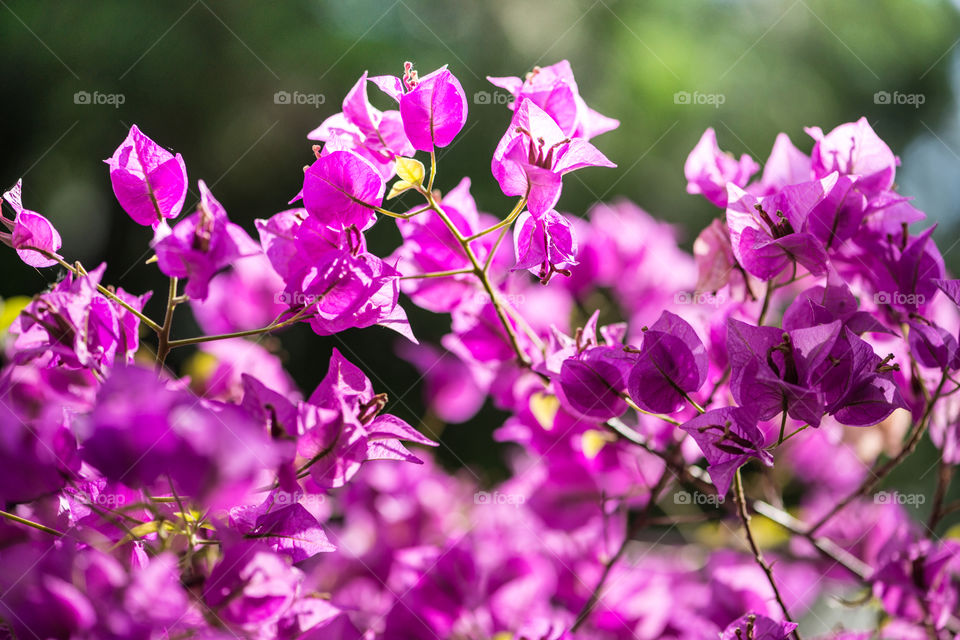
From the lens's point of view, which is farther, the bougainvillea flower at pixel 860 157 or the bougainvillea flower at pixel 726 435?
the bougainvillea flower at pixel 860 157

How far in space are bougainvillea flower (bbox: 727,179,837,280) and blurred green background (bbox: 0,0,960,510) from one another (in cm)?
110

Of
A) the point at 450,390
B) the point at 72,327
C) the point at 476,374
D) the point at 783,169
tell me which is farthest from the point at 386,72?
the point at 72,327

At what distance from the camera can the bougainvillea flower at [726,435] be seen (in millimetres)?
376

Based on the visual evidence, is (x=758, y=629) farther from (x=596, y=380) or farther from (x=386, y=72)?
(x=386, y=72)

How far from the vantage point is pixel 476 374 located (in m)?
0.65

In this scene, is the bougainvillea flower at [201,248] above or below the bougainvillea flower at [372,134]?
below

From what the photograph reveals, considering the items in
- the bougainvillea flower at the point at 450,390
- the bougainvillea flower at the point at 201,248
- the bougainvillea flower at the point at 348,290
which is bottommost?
the bougainvillea flower at the point at 450,390

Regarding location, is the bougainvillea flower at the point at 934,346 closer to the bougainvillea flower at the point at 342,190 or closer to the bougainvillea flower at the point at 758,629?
the bougainvillea flower at the point at 758,629

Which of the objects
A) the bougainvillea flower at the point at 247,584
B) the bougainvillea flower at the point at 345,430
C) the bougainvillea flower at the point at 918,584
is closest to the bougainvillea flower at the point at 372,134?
the bougainvillea flower at the point at 345,430

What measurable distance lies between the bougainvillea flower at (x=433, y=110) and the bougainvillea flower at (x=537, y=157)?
33mm

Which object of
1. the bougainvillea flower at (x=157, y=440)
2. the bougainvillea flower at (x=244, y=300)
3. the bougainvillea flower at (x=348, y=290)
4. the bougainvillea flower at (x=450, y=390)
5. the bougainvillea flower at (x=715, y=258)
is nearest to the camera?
the bougainvillea flower at (x=157, y=440)

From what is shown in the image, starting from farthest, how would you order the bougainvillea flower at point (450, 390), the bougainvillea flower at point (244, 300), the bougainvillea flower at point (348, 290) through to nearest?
the bougainvillea flower at point (450, 390)
the bougainvillea flower at point (244, 300)
the bougainvillea flower at point (348, 290)

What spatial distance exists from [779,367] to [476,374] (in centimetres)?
31

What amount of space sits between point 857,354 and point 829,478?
597mm
